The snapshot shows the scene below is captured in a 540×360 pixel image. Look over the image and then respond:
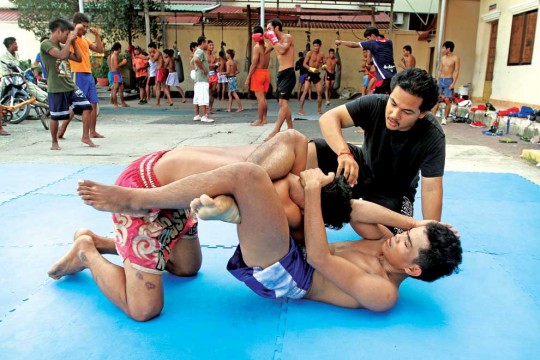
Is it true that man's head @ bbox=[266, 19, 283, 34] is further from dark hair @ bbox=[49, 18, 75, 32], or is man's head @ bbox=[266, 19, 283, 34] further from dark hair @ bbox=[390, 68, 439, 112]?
dark hair @ bbox=[390, 68, 439, 112]

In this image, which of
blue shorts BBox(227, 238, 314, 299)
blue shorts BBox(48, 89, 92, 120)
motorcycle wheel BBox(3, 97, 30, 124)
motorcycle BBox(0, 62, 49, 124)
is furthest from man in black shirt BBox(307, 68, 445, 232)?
motorcycle wheel BBox(3, 97, 30, 124)

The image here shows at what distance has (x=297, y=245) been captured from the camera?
2.20 metres

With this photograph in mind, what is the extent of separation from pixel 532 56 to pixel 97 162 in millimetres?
8286

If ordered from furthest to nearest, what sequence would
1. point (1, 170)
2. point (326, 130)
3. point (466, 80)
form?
1. point (466, 80)
2. point (1, 170)
3. point (326, 130)

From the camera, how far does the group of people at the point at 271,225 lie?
6.15 ft

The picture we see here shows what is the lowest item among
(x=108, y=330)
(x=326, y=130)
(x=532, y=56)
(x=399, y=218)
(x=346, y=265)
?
(x=108, y=330)

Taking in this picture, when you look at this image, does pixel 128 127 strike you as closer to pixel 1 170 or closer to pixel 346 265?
pixel 1 170

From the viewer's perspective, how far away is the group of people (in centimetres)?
187

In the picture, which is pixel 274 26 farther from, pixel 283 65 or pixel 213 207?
pixel 213 207

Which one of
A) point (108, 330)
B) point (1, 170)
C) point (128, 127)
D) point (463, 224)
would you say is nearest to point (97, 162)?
point (1, 170)

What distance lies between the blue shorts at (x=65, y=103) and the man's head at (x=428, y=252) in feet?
16.8

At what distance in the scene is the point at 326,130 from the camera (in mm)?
2896

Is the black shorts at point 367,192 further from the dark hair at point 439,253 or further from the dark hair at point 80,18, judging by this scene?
the dark hair at point 80,18

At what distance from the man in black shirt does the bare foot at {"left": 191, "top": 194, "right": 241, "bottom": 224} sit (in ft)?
2.89
